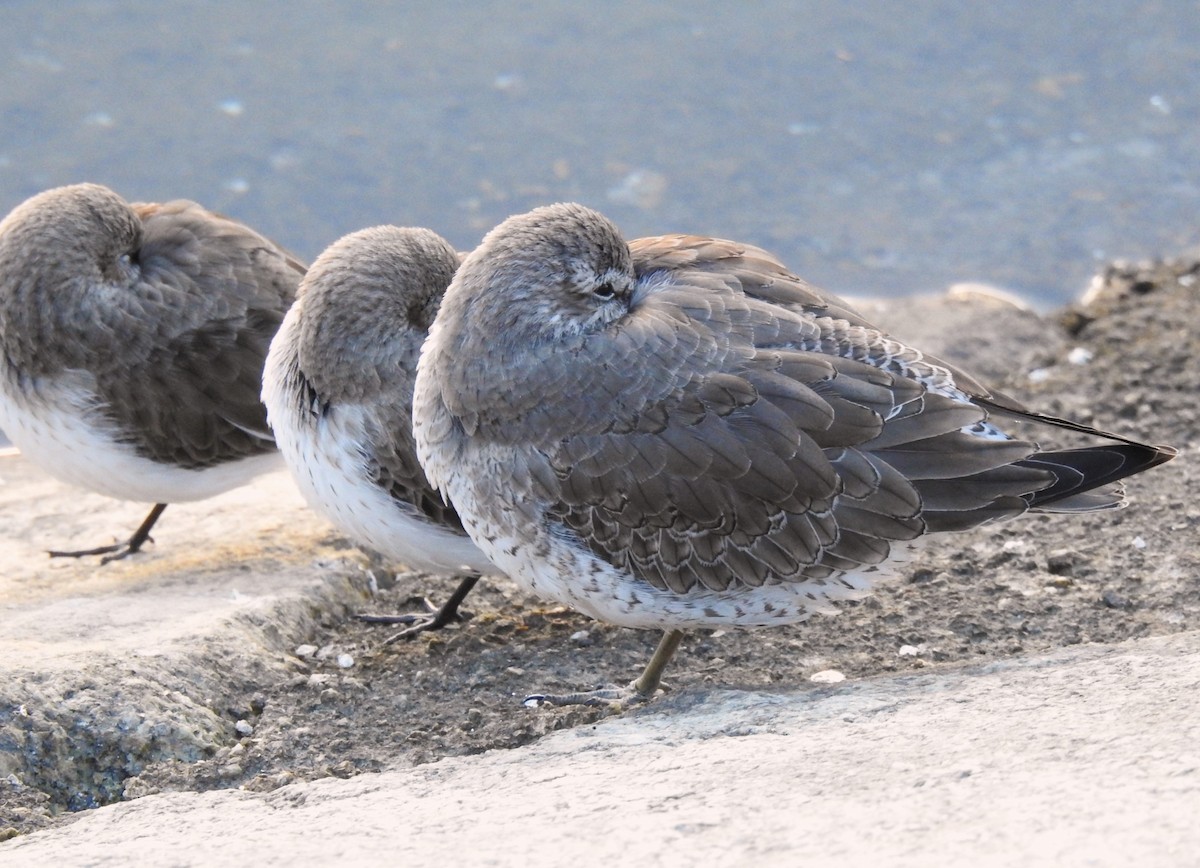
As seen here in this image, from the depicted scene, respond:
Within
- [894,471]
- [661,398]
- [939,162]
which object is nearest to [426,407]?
[661,398]

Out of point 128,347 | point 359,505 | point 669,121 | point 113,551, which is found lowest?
point 113,551

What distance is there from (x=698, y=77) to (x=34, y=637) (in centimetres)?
651

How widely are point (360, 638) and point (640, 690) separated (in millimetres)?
1195

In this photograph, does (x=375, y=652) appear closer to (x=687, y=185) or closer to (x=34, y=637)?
(x=34, y=637)

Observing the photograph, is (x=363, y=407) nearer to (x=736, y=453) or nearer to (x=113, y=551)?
(x=736, y=453)

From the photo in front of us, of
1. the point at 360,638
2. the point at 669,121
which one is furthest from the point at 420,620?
the point at 669,121

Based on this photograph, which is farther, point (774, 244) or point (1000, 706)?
point (774, 244)

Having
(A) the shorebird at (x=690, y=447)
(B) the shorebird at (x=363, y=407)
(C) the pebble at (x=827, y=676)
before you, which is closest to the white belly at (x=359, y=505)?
(B) the shorebird at (x=363, y=407)

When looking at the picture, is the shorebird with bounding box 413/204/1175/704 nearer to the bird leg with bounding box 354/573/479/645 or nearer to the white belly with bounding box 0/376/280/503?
the bird leg with bounding box 354/573/479/645

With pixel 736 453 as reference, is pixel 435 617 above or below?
below

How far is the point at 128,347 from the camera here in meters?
5.56

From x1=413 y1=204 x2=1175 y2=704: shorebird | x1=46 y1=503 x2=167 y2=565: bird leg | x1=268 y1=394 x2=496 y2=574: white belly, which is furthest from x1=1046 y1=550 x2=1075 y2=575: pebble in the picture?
x1=46 y1=503 x2=167 y2=565: bird leg

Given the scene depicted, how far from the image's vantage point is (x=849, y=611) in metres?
5.11

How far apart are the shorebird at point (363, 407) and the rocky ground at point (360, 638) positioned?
42cm
